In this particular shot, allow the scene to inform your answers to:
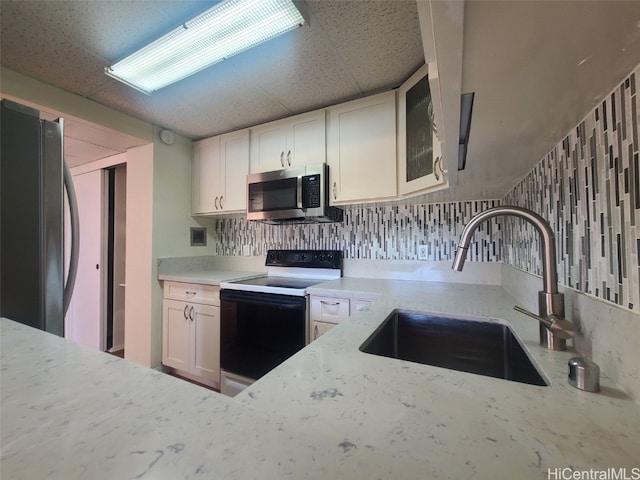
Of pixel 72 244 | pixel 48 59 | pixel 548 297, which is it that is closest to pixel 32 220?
pixel 72 244

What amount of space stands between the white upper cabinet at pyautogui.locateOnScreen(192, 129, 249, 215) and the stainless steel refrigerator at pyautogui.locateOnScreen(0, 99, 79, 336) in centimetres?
113

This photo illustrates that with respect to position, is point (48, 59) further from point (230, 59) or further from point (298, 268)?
point (298, 268)

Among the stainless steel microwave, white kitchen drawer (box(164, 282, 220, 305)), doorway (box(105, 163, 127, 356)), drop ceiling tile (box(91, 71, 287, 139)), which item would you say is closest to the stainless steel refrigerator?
drop ceiling tile (box(91, 71, 287, 139))

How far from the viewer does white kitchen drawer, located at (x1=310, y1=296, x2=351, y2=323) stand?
1579 mm

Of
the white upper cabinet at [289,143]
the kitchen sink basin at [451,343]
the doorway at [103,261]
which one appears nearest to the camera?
the kitchen sink basin at [451,343]

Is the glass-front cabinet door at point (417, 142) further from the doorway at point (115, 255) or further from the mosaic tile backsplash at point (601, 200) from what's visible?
the doorway at point (115, 255)

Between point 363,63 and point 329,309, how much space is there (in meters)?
1.46

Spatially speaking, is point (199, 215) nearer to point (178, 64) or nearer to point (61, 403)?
point (178, 64)

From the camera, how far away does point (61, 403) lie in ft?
1.24

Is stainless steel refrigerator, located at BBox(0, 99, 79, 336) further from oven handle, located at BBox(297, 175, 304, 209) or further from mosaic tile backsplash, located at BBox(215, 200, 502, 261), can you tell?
mosaic tile backsplash, located at BBox(215, 200, 502, 261)

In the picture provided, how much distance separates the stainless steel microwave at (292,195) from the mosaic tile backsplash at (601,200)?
1265 mm

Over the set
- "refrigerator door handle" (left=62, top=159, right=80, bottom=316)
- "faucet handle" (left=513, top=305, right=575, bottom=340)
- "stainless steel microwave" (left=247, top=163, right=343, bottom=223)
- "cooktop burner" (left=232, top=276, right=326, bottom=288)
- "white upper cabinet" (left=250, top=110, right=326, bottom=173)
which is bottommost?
"cooktop burner" (left=232, top=276, right=326, bottom=288)

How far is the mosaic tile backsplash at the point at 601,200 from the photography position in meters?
0.47

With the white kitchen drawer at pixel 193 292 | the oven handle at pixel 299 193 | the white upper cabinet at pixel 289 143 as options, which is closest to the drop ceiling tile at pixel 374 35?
the white upper cabinet at pixel 289 143
